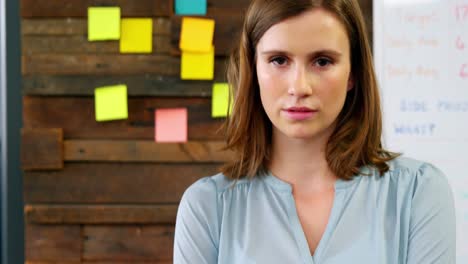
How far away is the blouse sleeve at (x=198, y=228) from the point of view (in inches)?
49.1

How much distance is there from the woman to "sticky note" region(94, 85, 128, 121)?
3.57 ft

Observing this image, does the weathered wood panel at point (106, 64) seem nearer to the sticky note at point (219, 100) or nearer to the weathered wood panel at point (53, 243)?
the sticky note at point (219, 100)

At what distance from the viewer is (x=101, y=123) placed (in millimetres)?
2361

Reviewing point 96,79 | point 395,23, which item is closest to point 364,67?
point 395,23

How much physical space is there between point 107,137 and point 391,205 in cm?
139

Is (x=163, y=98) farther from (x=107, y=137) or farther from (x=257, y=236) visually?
(x=257, y=236)

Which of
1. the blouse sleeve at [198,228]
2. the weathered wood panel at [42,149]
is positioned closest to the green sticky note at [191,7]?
the weathered wood panel at [42,149]

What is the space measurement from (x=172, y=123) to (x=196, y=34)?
0.33 m

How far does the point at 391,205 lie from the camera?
3.95 feet

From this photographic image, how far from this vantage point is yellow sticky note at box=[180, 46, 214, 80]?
233 centimetres

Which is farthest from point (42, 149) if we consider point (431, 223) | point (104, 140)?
point (431, 223)

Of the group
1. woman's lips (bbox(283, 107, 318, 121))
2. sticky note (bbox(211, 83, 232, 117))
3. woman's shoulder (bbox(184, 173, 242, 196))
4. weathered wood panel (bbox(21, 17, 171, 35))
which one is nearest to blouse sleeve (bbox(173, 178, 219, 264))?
woman's shoulder (bbox(184, 173, 242, 196))

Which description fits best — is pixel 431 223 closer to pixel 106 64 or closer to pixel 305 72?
pixel 305 72

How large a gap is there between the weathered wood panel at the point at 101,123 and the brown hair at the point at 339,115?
1.04 meters
